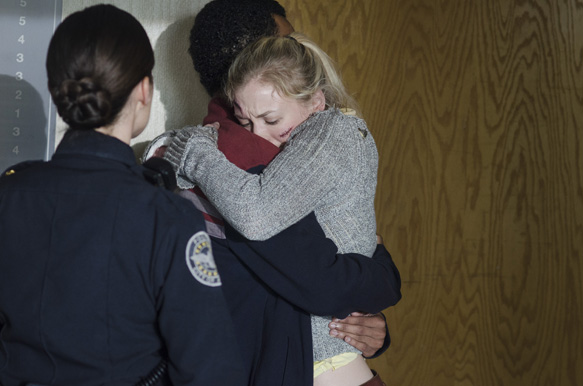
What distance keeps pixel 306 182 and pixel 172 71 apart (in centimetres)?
72

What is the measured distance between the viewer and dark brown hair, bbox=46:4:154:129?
0.93m

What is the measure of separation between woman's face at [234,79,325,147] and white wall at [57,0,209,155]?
0.41 m

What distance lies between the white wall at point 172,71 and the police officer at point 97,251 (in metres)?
0.77

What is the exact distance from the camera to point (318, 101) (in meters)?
1.43

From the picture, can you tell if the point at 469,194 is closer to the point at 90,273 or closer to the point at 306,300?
the point at 306,300

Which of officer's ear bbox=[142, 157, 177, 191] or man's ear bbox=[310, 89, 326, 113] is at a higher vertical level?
man's ear bbox=[310, 89, 326, 113]

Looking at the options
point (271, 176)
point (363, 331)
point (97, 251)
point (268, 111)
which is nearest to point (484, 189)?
point (363, 331)

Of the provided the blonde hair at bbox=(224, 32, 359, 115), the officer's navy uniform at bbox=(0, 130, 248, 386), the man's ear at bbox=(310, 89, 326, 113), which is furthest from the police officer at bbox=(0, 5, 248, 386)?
the man's ear at bbox=(310, 89, 326, 113)

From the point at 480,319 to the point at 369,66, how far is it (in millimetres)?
900

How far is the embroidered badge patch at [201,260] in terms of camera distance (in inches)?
38.8

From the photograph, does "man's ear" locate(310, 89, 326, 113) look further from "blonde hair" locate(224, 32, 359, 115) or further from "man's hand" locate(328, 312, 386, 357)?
"man's hand" locate(328, 312, 386, 357)

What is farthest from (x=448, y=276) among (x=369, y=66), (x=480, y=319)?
(x=369, y=66)

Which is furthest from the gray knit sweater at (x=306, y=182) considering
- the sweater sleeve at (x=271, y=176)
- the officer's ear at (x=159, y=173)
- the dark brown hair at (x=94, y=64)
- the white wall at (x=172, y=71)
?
the white wall at (x=172, y=71)

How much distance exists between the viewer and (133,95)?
100cm
